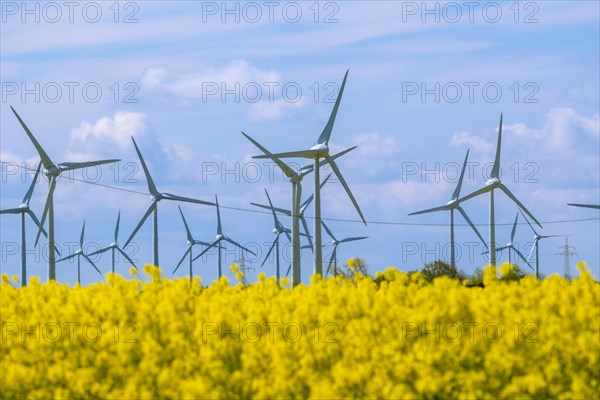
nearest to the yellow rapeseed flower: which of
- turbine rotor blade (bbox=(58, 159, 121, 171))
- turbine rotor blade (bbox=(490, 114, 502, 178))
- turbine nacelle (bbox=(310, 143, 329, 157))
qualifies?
turbine nacelle (bbox=(310, 143, 329, 157))

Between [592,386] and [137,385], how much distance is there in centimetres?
537

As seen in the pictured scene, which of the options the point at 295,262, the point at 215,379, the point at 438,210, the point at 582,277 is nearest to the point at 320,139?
the point at 295,262

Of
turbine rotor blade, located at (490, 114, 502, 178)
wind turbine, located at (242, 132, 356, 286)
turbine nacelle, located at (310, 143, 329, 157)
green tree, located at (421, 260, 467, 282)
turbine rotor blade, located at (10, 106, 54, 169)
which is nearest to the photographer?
wind turbine, located at (242, 132, 356, 286)

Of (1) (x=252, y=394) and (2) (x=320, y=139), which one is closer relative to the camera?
(1) (x=252, y=394)

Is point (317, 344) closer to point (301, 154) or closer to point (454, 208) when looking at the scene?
point (301, 154)

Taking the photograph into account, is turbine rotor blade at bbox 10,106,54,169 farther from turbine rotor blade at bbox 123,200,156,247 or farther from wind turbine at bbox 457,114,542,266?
wind turbine at bbox 457,114,542,266

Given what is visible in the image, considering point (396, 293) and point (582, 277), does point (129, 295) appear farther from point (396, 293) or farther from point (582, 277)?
point (582, 277)

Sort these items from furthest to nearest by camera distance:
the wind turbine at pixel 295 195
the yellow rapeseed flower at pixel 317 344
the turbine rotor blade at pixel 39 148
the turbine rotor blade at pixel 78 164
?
the turbine rotor blade at pixel 78 164 → the turbine rotor blade at pixel 39 148 → the wind turbine at pixel 295 195 → the yellow rapeseed flower at pixel 317 344

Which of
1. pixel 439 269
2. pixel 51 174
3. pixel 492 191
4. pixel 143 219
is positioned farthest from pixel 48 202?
pixel 439 269

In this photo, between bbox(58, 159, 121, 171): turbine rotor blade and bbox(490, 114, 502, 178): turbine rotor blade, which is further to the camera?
bbox(490, 114, 502, 178): turbine rotor blade

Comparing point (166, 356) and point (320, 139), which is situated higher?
point (320, 139)

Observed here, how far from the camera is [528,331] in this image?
535 inches

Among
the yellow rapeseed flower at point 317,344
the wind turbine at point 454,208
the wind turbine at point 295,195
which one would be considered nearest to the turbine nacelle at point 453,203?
the wind turbine at point 454,208

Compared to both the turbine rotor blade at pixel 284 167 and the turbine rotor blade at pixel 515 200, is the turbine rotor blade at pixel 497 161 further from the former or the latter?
the turbine rotor blade at pixel 284 167
